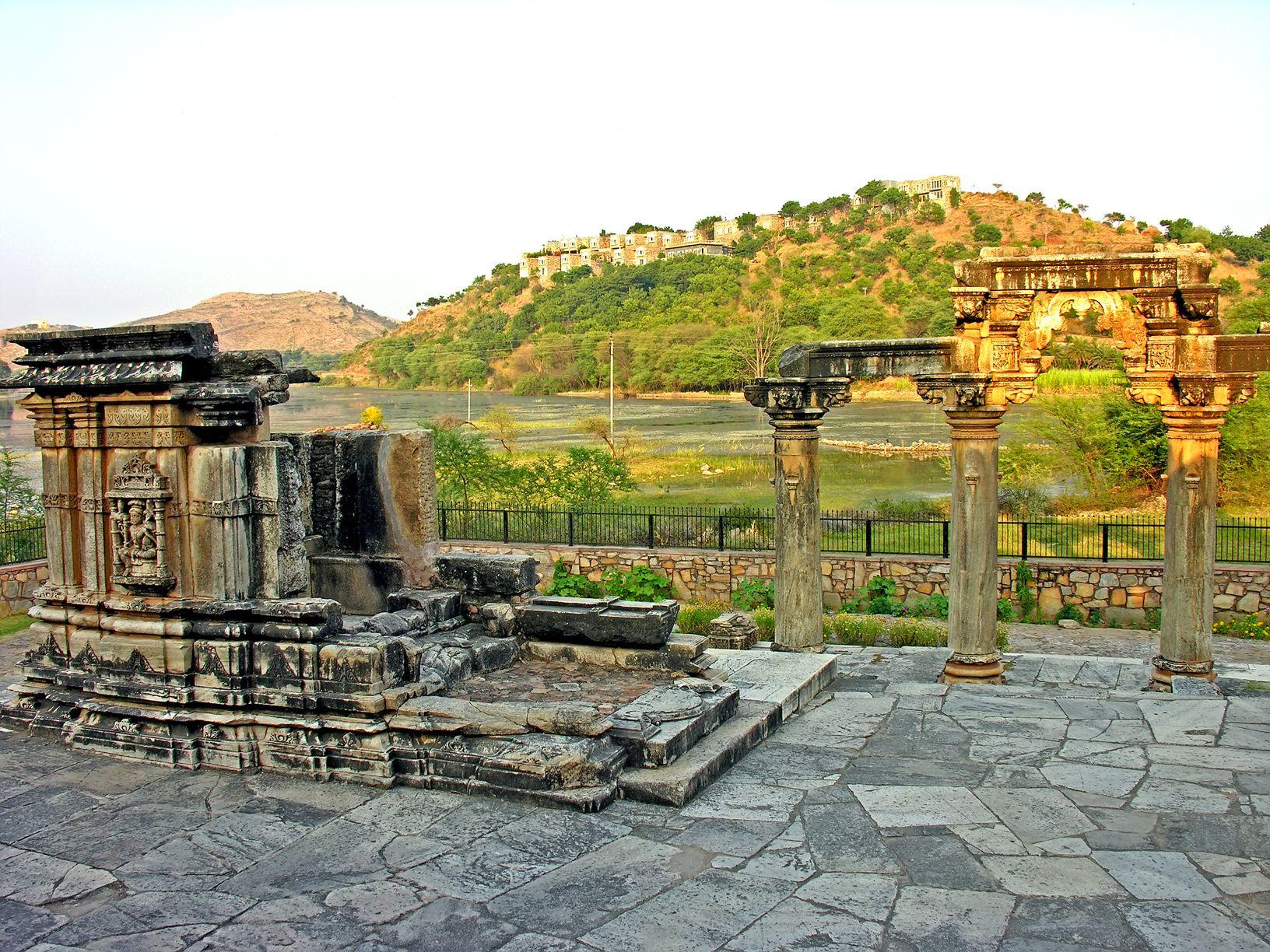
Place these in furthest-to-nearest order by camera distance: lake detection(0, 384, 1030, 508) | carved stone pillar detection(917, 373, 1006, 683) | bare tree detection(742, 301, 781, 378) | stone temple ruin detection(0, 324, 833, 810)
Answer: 1. bare tree detection(742, 301, 781, 378)
2. lake detection(0, 384, 1030, 508)
3. carved stone pillar detection(917, 373, 1006, 683)
4. stone temple ruin detection(0, 324, 833, 810)

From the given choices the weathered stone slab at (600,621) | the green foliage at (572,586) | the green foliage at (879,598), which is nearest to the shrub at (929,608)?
the green foliage at (879,598)

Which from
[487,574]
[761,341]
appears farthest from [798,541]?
[761,341]

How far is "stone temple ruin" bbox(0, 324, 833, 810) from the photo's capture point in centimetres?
608

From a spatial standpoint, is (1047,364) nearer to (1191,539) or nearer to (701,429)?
(1191,539)

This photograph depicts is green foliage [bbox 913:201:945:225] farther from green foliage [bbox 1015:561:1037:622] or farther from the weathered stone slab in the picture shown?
the weathered stone slab

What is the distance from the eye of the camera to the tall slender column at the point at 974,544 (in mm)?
9031

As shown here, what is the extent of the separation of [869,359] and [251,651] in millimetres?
5770

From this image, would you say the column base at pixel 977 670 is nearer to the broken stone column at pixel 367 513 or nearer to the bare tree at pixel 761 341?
the broken stone column at pixel 367 513

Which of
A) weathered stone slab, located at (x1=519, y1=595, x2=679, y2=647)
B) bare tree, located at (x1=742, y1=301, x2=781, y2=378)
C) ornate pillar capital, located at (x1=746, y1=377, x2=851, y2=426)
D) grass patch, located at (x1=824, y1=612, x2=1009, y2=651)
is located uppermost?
bare tree, located at (x1=742, y1=301, x2=781, y2=378)

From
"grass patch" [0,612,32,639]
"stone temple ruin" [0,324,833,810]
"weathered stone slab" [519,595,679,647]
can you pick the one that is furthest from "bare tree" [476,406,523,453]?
"stone temple ruin" [0,324,833,810]

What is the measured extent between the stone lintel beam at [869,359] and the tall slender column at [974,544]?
0.50 m

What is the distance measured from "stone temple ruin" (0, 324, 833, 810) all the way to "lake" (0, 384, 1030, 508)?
314 inches

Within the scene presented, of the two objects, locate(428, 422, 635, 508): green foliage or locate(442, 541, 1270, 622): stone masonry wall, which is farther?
locate(428, 422, 635, 508): green foliage

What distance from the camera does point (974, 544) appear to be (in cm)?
910
